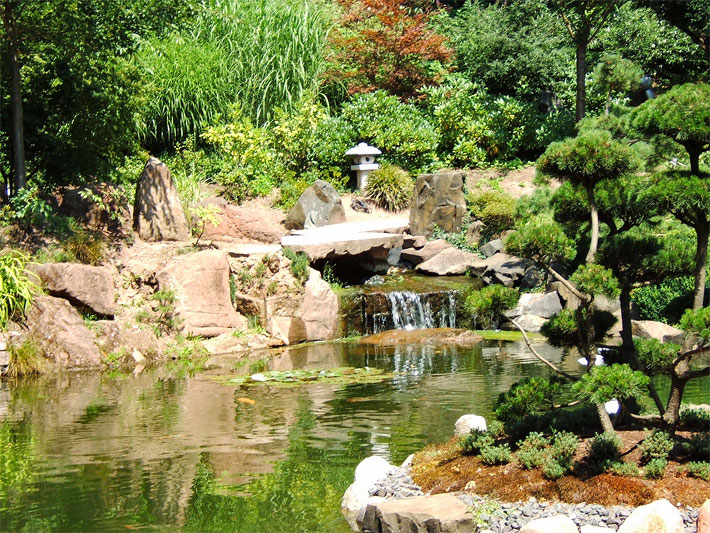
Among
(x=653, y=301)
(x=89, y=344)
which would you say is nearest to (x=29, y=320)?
(x=89, y=344)

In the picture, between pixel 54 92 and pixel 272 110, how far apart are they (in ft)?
23.4

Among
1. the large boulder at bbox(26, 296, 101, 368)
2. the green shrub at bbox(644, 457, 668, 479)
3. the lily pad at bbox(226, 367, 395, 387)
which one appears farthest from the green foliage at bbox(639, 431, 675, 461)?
the large boulder at bbox(26, 296, 101, 368)

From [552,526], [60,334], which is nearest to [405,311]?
[60,334]

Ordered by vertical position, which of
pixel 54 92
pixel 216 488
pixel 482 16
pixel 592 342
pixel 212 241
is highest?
pixel 482 16

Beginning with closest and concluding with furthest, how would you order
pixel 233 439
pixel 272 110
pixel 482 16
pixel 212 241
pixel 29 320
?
pixel 233 439 < pixel 29 320 < pixel 212 241 < pixel 272 110 < pixel 482 16

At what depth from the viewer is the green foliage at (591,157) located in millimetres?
6125

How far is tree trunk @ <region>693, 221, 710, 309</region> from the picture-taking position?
20.0 feet

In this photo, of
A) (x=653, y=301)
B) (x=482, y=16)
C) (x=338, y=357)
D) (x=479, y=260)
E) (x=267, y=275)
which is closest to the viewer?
(x=338, y=357)

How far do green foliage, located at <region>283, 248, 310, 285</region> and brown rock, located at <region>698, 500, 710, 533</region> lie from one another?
382 inches

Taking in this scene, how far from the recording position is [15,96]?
520 inches

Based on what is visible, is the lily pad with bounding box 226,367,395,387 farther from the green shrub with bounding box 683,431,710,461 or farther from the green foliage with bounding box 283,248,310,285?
the green shrub with bounding box 683,431,710,461

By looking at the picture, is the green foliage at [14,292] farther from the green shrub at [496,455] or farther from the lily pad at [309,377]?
the green shrub at [496,455]

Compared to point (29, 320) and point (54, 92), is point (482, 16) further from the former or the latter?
point (29, 320)

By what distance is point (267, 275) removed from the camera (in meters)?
14.1
